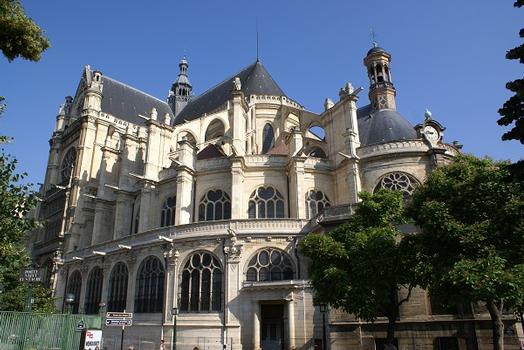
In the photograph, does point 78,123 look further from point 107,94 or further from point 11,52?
point 11,52

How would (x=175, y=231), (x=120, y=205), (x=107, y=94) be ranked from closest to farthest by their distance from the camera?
(x=175, y=231), (x=120, y=205), (x=107, y=94)

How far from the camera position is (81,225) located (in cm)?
3816

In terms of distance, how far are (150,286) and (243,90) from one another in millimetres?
21937

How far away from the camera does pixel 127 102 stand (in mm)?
50719

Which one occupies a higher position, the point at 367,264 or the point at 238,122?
the point at 238,122

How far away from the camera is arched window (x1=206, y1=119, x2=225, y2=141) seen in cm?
3706

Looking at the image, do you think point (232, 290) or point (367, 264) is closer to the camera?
point (367, 264)

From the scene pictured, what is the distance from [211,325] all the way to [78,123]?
3171 cm

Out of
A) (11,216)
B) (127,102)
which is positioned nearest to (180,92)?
(127,102)

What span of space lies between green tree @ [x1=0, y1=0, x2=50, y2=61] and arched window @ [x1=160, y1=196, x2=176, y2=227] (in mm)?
21087

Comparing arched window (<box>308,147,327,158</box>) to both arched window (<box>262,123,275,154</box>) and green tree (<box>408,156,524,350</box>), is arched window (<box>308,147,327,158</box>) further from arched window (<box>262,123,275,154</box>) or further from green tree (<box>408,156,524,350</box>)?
green tree (<box>408,156,524,350</box>)

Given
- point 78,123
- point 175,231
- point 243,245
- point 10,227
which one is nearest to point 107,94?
point 78,123

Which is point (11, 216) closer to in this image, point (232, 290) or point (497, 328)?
point (232, 290)

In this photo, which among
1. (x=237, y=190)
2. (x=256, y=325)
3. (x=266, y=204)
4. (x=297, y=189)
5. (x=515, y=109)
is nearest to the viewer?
(x=515, y=109)
